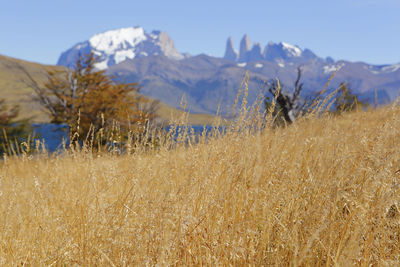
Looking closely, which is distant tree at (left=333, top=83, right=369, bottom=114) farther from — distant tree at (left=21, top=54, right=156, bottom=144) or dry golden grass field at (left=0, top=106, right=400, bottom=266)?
distant tree at (left=21, top=54, right=156, bottom=144)

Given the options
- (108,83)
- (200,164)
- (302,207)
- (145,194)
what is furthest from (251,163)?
(108,83)

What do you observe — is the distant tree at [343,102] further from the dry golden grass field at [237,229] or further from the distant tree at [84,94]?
the distant tree at [84,94]

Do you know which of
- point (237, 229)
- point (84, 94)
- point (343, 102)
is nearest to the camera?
point (237, 229)

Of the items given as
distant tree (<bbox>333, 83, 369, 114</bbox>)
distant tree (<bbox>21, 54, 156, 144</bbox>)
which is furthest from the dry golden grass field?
distant tree (<bbox>21, 54, 156, 144</bbox>)

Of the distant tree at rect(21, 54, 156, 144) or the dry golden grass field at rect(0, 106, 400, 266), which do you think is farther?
the distant tree at rect(21, 54, 156, 144)

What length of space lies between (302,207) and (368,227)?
0.44 m

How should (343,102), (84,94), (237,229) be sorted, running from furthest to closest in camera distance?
1. (84,94)
2. (343,102)
3. (237,229)

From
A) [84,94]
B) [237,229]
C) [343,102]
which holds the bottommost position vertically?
[237,229]

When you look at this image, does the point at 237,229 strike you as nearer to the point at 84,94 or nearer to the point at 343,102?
the point at 343,102

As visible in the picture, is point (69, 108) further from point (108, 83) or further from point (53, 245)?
point (53, 245)

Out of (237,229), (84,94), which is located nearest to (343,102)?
(237,229)

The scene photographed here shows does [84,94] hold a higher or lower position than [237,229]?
higher

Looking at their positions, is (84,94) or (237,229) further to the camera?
(84,94)

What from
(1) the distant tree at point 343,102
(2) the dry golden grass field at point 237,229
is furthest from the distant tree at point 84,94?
(2) the dry golden grass field at point 237,229
